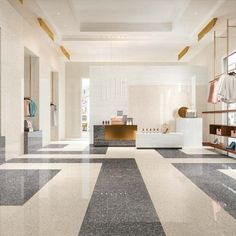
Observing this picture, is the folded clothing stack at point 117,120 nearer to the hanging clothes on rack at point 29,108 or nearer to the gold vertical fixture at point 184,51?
the hanging clothes on rack at point 29,108

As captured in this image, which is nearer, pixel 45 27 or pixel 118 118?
pixel 45 27

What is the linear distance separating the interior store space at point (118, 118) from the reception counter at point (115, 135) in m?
0.03

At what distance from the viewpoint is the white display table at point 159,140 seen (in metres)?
8.70

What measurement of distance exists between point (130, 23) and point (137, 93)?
2.40 meters

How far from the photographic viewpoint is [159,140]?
8.73 metres

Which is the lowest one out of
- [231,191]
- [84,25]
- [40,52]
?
[231,191]

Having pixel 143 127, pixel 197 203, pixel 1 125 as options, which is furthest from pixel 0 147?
pixel 143 127

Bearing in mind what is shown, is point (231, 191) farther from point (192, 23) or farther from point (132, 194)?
point (192, 23)

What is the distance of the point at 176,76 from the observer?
1016cm

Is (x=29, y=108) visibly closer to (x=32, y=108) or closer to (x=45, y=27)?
(x=32, y=108)

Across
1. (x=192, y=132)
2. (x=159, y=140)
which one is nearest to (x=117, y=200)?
(x=159, y=140)

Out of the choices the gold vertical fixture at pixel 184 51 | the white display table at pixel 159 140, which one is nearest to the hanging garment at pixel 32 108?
the white display table at pixel 159 140

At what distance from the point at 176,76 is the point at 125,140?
8.94ft

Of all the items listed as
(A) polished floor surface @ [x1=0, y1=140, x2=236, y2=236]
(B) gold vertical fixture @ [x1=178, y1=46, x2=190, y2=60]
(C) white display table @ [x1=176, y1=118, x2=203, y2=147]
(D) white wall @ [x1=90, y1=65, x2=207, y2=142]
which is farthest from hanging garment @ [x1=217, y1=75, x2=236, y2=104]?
(B) gold vertical fixture @ [x1=178, y1=46, x2=190, y2=60]
